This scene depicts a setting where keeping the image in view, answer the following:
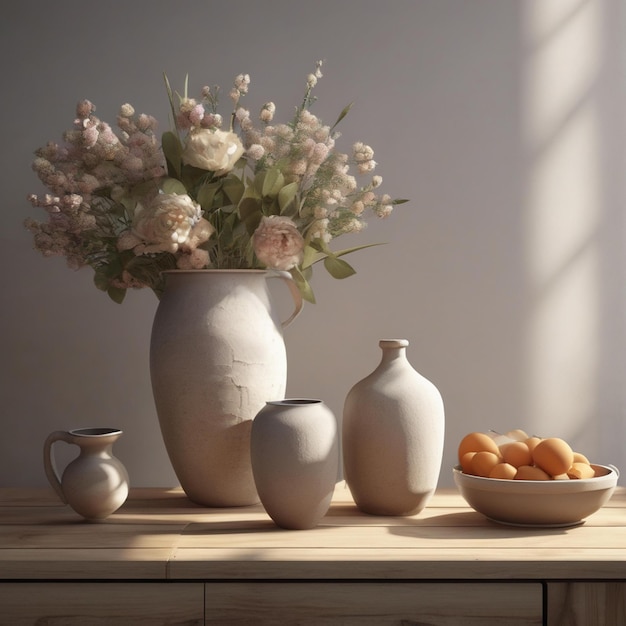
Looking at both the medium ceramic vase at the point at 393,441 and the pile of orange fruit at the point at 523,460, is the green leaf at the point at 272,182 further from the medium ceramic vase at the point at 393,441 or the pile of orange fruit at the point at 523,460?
the pile of orange fruit at the point at 523,460

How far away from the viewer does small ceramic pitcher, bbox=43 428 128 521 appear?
1220 millimetres

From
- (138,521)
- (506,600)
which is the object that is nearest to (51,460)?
(138,521)

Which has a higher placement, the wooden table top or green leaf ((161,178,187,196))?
green leaf ((161,178,187,196))

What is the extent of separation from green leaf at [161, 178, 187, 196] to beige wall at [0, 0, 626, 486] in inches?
17.7

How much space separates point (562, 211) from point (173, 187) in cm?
87

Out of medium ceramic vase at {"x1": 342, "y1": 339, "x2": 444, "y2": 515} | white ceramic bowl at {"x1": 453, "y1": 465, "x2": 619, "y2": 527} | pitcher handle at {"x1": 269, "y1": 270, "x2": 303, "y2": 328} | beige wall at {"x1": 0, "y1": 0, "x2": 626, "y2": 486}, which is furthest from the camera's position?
beige wall at {"x1": 0, "y1": 0, "x2": 626, "y2": 486}

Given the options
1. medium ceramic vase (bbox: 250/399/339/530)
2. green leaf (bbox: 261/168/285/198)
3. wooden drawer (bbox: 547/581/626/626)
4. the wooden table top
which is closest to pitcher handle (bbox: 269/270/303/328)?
green leaf (bbox: 261/168/285/198)

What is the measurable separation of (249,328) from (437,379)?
1.83 feet

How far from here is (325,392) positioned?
1.72 metres

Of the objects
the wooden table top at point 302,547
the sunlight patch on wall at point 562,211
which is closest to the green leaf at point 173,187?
the wooden table top at point 302,547

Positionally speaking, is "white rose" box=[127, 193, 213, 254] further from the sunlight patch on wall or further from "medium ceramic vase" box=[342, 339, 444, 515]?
the sunlight patch on wall

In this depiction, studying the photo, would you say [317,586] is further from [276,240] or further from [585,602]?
[276,240]

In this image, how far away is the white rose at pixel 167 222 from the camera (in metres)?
1.24

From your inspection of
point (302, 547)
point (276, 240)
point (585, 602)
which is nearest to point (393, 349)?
point (276, 240)
